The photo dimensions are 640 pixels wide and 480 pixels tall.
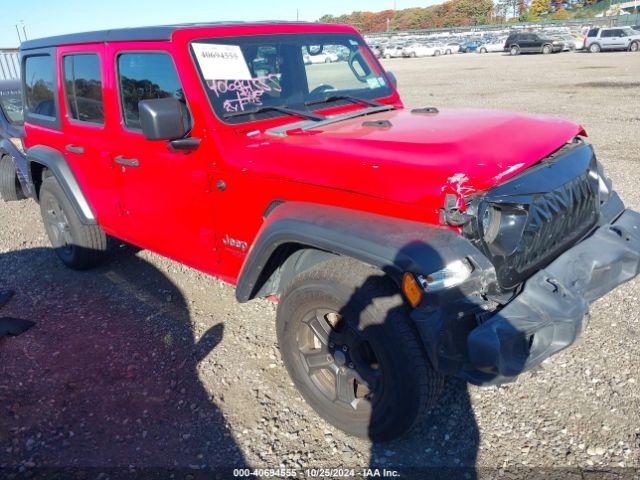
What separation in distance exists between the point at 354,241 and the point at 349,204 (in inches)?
10.4

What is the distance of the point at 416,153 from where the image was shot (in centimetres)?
242

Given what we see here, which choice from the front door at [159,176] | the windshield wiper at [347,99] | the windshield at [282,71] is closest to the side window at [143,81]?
the front door at [159,176]

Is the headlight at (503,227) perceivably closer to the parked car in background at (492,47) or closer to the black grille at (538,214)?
the black grille at (538,214)

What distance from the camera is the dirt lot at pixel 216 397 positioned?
2646 mm

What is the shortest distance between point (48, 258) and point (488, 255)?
456cm

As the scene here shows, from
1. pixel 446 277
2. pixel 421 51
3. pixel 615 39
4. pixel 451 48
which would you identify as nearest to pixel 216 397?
pixel 446 277

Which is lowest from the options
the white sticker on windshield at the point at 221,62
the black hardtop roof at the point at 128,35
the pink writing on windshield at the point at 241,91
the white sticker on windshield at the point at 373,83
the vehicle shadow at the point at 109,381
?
the vehicle shadow at the point at 109,381

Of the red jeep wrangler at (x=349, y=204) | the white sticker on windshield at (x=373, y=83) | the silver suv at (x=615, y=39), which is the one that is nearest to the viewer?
the red jeep wrangler at (x=349, y=204)

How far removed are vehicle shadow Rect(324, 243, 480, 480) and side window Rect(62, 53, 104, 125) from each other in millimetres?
2523

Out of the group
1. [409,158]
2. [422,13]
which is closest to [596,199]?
[409,158]

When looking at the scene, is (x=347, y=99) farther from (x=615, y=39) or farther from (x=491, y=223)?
(x=615, y=39)

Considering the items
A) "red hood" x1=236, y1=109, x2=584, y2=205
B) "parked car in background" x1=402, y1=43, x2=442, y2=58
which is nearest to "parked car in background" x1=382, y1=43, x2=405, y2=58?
"parked car in background" x1=402, y1=43, x2=442, y2=58

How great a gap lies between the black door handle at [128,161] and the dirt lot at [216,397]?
3.90ft

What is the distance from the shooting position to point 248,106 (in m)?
3.19
